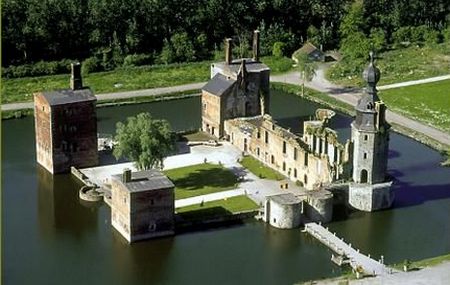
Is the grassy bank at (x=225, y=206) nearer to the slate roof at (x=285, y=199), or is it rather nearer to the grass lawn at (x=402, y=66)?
the slate roof at (x=285, y=199)

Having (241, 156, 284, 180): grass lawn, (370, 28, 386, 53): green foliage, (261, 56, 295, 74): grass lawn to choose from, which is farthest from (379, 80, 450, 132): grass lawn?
(241, 156, 284, 180): grass lawn

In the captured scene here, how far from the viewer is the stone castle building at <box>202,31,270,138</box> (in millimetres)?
59219

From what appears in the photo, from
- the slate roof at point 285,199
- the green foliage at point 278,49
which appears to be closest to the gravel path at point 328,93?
the green foliage at point 278,49

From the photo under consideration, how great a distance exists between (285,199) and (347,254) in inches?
213

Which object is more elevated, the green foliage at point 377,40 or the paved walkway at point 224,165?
the green foliage at point 377,40

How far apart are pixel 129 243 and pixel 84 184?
943 centimetres

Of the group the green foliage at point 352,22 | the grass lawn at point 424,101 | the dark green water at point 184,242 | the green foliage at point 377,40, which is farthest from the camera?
the green foliage at point 352,22

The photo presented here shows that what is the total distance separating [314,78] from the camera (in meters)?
77.1

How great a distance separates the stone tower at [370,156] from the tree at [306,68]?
2597 cm

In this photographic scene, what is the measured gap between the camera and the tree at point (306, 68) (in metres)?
73.2

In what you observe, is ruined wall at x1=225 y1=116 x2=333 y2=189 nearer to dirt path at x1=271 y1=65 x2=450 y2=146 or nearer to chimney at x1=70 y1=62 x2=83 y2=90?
chimney at x1=70 y1=62 x2=83 y2=90

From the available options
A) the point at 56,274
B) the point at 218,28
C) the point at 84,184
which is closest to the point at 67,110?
the point at 84,184

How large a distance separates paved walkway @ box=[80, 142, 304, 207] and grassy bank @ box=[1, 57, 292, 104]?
18941 mm

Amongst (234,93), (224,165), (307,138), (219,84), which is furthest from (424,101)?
(224,165)
